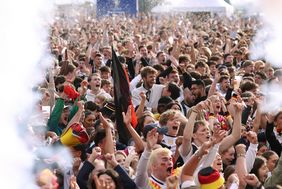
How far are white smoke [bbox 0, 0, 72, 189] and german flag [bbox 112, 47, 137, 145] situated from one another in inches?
152

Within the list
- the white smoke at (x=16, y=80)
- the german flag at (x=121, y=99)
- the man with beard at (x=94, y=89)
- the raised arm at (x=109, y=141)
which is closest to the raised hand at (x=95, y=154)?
the raised arm at (x=109, y=141)

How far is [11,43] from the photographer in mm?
5031

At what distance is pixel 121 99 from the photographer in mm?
10195

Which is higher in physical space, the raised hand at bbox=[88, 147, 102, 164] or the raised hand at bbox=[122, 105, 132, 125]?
the raised hand at bbox=[88, 147, 102, 164]

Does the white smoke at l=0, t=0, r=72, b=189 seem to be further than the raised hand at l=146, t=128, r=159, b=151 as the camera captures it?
No

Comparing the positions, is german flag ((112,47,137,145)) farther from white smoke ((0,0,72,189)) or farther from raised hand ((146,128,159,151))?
white smoke ((0,0,72,189))

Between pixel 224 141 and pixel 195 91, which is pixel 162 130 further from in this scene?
pixel 195 91

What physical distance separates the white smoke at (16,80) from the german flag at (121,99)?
3.86 meters

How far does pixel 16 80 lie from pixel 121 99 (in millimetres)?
5212

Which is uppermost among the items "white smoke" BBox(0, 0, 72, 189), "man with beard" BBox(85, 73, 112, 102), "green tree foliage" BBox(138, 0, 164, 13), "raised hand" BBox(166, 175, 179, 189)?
"white smoke" BBox(0, 0, 72, 189)

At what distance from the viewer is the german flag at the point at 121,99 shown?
368 inches

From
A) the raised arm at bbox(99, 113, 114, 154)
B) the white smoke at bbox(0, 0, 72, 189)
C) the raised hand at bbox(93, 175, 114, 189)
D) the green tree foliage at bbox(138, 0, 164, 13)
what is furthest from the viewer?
the green tree foliage at bbox(138, 0, 164, 13)

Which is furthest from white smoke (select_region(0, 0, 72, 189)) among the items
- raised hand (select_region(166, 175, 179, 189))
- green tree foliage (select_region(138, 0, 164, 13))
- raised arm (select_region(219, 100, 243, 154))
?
green tree foliage (select_region(138, 0, 164, 13))

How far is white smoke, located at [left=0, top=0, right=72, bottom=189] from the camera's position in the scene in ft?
15.6
